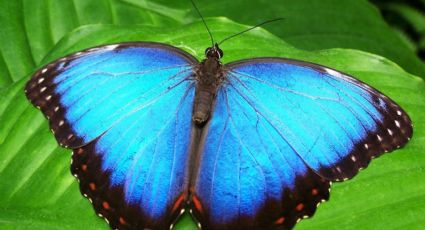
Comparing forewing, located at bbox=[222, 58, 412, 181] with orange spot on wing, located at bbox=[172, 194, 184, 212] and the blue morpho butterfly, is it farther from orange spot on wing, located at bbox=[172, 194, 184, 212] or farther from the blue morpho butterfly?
orange spot on wing, located at bbox=[172, 194, 184, 212]

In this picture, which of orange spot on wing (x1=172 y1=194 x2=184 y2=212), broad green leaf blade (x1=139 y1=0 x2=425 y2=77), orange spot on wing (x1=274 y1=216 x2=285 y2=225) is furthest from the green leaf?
orange spot on wing (x1=274 y1=216 x2=285 y2=225)

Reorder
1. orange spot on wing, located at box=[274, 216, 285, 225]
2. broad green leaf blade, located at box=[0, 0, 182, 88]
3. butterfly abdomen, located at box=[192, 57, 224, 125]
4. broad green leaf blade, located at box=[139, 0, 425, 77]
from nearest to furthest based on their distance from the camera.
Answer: orange spot on wing, located at box=[274, 216, 285, 225], butterfly abdomen, located at box=[192, 57, 224, 125], broad green leaf blade, located at box=[0, 0, 182, 88], broad green leaf blade, located at box=[139, 0, 425, 77]

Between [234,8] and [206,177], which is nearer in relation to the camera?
[206,177]

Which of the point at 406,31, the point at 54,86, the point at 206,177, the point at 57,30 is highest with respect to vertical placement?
the point at 406,31

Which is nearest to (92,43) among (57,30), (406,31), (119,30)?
(119,30)

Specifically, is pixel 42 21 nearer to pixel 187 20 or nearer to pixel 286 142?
pixel 187 20

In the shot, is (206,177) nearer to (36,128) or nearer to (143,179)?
(143,179)
